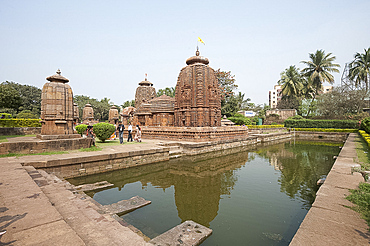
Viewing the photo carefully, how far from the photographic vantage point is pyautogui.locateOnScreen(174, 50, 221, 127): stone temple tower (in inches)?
560

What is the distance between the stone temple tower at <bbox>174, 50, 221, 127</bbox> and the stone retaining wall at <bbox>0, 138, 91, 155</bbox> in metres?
8.16

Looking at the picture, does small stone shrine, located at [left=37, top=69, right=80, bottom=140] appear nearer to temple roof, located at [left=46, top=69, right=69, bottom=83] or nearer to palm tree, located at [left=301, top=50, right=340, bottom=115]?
temple roof, located at [left=46, top=69, right=69, bottom=83]

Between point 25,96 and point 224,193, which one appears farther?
point 25,96

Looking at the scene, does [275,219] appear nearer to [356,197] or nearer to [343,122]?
[356,197]

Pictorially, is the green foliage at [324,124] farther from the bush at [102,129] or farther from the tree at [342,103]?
the bush at [102,129]

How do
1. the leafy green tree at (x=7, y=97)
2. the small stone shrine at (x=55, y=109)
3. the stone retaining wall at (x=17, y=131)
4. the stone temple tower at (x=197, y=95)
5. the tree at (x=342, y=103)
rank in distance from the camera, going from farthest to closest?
the tree at (x=342, y=103) → the leafy green tree at (x=7, y=97) → the stone temple tower at (x=197, y=95) → the stone retaining wall at (x=17, y=131) → the small stone shrine at (x=55, y=109)

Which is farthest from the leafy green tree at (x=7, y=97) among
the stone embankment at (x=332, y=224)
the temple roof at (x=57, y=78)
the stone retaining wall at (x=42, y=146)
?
the stone embankment at (x=332, y=224)

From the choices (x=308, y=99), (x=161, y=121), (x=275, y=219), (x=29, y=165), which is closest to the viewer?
(x=275, y=219)

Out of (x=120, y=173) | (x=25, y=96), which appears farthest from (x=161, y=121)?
(x=25, y=96)

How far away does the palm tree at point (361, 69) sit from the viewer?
3297 cm

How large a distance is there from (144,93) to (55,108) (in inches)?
569

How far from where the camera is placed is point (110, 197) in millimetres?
4676

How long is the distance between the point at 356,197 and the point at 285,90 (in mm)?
44584

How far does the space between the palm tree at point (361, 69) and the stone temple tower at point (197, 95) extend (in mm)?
35472
